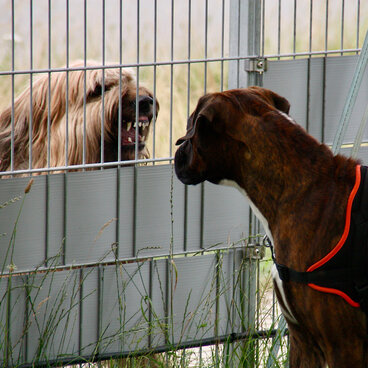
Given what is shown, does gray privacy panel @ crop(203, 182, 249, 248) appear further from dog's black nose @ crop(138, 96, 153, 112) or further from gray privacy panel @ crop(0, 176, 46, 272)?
gray privacy panel @ crop(0, 176, 46, 272)

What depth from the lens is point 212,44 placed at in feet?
22.9

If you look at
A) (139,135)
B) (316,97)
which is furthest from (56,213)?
(316,97)

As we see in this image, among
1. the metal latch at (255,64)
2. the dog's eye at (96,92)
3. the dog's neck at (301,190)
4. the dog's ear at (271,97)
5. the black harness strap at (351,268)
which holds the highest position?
the metal latch at (255,64)

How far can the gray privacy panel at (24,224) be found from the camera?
11.7ft

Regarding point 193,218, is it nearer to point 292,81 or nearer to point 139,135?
point 139,135

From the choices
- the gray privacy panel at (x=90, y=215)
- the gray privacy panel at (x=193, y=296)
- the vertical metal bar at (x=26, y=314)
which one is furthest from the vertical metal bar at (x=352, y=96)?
the vertical metal bar at (x=26, y=314)

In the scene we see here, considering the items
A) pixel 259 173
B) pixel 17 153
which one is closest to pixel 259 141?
pixel 259 173

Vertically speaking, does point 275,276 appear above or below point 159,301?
above

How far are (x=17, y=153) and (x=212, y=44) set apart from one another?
121 inches

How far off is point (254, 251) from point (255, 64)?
2.97 feet

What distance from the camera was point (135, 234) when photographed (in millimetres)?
3877

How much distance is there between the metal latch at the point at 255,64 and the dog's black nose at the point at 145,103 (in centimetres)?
55

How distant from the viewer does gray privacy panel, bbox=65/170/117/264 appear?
12.2 feet

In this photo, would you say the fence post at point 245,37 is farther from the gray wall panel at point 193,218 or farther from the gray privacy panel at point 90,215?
the gray privacy panel at point 90,215
